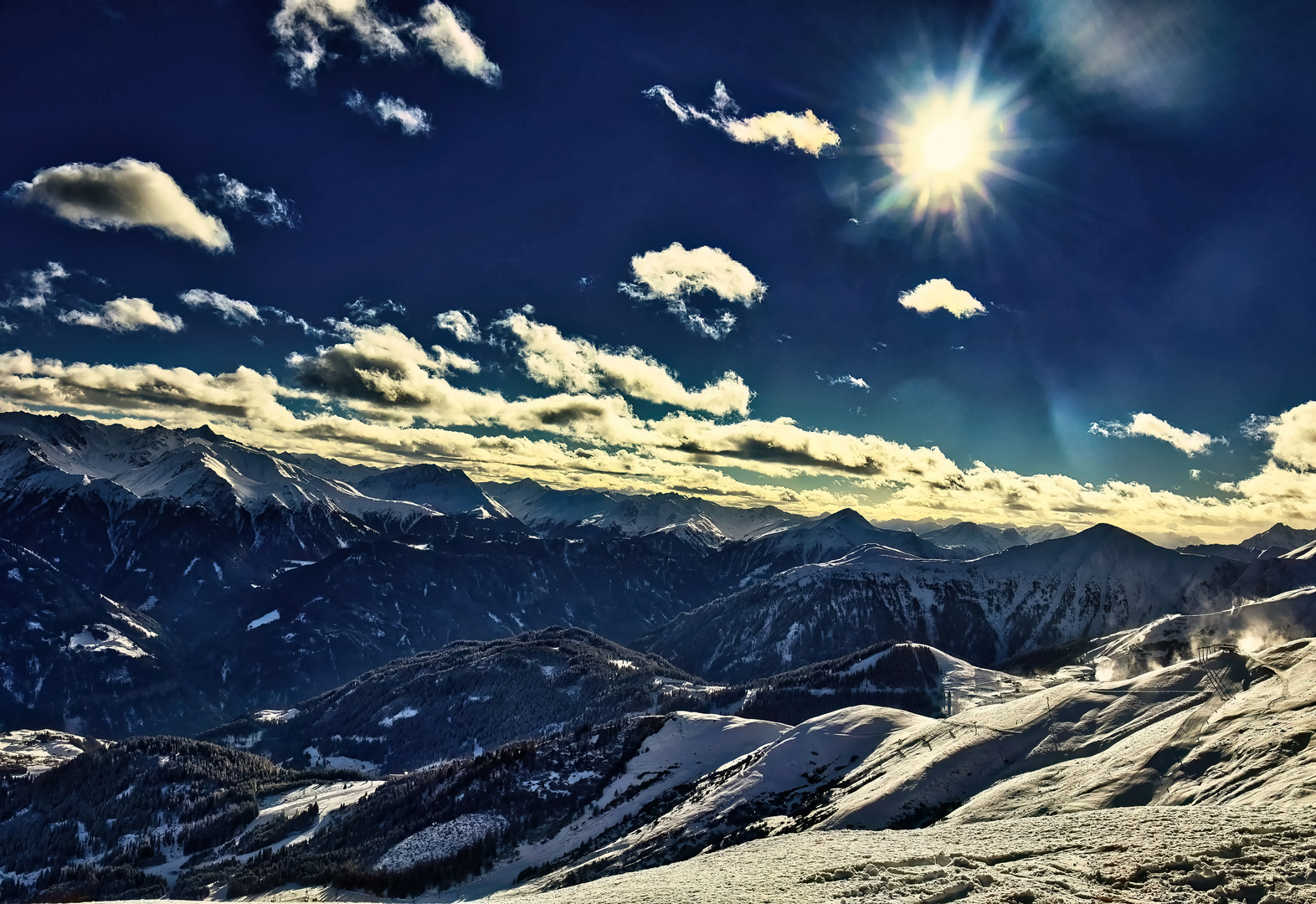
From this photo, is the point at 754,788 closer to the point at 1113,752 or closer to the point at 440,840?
the point at 1113,752

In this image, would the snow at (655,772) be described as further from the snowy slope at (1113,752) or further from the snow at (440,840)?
the snowy slope at (1113,752)

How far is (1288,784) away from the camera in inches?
1618

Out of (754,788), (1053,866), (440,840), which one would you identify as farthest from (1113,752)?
(440,840)

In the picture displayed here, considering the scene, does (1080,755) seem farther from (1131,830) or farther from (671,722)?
(671,722)

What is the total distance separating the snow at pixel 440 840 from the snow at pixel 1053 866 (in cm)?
9912

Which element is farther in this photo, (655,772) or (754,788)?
(655,772)

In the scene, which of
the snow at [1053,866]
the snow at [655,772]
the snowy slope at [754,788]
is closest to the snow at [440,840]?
the snow at [655,772]

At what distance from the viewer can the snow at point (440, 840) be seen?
12888cm

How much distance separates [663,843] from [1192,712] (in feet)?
205

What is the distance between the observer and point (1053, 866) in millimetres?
33281

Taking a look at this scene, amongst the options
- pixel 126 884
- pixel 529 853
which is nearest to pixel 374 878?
pixel 529 853

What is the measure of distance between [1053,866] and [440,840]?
133 m

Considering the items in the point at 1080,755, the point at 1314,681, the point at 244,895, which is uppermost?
the point at 1314,681

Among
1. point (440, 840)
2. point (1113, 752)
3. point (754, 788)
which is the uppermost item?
point (1113, 752)
